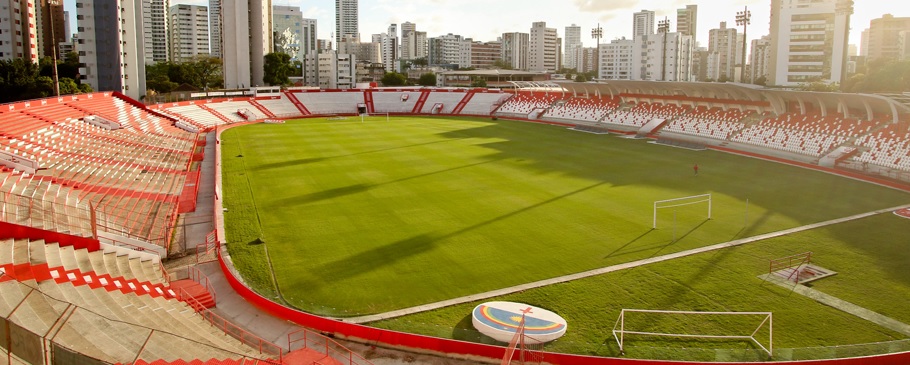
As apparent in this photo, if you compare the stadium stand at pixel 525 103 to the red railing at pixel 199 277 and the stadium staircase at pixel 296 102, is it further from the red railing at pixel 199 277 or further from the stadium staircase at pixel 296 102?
the red railing at pixel 199 277

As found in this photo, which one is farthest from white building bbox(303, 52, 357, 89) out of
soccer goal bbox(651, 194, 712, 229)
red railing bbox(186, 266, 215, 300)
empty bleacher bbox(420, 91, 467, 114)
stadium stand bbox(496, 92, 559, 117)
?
red railing bbox(186, 266, 215, 300)

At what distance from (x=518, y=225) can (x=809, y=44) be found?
11261 centimetres

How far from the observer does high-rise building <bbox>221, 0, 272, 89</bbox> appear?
10250 centimetres

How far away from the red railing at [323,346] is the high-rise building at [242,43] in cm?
9451

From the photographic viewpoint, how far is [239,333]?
16.0 meters

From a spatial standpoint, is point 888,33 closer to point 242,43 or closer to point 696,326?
point 242,43

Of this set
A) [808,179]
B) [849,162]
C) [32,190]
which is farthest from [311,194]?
[849,162]

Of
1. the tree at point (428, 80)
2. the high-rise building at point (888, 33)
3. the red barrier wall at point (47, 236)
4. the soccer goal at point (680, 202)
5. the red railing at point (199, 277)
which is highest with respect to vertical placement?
the high-rise building at point (888, 33)

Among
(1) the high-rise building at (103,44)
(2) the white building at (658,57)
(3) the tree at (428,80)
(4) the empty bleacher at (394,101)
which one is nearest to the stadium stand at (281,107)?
(4) the empty bleacher at (394,101)

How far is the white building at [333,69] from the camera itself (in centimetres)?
13438

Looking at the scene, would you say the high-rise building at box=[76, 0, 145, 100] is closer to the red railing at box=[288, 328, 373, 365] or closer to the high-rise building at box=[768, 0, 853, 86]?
the red railing at box=[288, 328, 373, 365]

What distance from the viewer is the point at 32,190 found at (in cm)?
2244

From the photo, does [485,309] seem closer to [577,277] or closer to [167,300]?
[577,277]

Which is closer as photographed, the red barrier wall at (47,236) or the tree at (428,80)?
the red barrier wall at (47,236)
